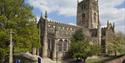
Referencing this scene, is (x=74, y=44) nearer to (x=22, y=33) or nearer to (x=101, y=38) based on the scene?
(x=101, y=38)

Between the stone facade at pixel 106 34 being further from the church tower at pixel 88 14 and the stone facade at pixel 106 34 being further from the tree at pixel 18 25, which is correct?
the tree at pixel 18 25

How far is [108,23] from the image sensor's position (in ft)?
334

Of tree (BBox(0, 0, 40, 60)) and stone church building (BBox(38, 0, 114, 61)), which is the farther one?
stone church building (BBox(38, 0, 114, 61))

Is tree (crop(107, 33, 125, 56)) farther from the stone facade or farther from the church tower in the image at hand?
the church tower

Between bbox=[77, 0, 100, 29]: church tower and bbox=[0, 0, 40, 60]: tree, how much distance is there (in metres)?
75.7

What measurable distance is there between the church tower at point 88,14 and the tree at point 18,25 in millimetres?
75676

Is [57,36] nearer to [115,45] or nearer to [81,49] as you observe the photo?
[81,49]

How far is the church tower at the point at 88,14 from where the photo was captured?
11481cm

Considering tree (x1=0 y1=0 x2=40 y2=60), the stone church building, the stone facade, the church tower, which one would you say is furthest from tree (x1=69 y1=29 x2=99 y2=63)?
tree (x1=0 y1=0 x2=40 y2=60)

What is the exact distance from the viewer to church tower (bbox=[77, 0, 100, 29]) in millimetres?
114812

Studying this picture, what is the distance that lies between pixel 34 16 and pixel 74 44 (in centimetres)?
3938

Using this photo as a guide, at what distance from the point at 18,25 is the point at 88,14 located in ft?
262

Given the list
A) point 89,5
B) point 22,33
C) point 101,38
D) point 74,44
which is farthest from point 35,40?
point 89,5

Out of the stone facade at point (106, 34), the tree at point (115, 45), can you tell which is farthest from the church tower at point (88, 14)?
the tree at point (115, 45)
